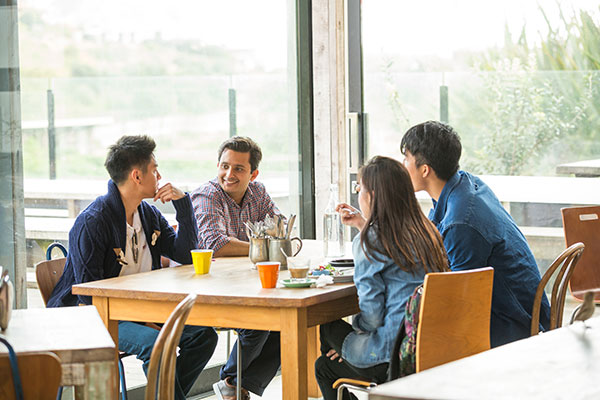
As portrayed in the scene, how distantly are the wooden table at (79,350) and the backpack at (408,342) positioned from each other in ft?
2.95

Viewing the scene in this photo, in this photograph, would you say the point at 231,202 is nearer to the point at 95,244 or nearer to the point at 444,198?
the point at 95,244

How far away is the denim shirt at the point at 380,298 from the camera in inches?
105

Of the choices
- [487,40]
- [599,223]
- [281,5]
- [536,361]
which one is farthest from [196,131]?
[536,361]

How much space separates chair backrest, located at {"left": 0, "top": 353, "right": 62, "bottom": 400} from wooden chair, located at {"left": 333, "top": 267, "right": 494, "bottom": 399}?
41.6 inches

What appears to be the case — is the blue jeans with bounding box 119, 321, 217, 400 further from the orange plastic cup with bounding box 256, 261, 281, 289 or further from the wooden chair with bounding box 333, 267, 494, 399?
the wooden chair with bounding box 333, 267, 494, 399

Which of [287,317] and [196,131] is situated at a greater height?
[196,131]

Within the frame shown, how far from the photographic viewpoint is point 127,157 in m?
3.26

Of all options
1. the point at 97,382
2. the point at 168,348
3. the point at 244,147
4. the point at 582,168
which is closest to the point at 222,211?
the point at 244,147

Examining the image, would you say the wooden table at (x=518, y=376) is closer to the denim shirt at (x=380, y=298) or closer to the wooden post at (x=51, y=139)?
the denim shirt at (x=380, y=298)

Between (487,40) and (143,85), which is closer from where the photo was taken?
(143,85)

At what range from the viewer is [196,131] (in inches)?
172

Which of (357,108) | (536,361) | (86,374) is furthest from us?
(357,108)

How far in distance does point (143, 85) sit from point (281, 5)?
4.04 feet

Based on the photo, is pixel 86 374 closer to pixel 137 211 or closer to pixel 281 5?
pixel 137 211
